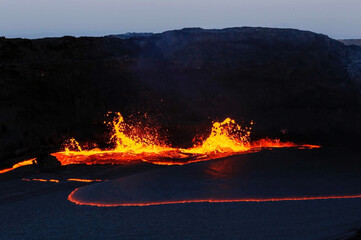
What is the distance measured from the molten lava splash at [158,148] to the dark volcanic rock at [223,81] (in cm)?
22

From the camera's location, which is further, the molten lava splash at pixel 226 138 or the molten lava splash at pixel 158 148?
the molten lava splash at pixel 226 138

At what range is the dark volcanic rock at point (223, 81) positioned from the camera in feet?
30.0

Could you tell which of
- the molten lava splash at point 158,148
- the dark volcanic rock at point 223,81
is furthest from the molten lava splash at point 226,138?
the dark volcanic rock at point 223,81

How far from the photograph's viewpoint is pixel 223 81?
9531mm

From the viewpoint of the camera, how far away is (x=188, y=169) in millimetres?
Result: 6953

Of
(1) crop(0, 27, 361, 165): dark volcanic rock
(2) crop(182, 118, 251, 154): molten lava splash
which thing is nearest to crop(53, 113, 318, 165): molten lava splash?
(2) crop(182, 118, 251, 154): molten lava splash

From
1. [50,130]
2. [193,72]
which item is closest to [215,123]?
[193,72]

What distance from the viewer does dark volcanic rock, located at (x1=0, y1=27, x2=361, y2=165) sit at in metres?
9.13

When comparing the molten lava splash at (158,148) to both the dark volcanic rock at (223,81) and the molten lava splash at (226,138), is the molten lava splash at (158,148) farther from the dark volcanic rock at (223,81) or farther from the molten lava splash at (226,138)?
the dark volcanic rock at (223,81)

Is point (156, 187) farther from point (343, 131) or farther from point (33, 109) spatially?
point (343, 131)

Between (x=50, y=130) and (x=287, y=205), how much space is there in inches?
198

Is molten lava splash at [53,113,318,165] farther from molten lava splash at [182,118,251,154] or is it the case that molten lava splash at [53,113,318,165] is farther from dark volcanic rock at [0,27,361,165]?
dark volcanic rock at [0,27,361,165]

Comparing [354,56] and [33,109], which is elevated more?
[354,56]

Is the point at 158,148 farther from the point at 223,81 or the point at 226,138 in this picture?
the point at 223,81
